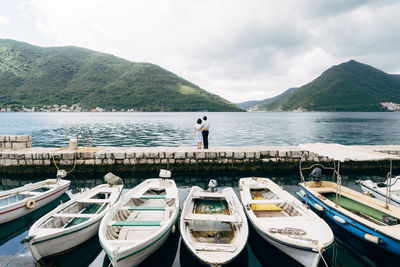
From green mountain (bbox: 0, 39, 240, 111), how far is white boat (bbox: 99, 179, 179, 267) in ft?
400

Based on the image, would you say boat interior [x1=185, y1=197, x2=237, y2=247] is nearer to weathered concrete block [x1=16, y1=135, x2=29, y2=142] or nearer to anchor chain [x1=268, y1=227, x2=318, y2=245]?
anchor chain [x1=268, y1=227, x2=318, y2=245]

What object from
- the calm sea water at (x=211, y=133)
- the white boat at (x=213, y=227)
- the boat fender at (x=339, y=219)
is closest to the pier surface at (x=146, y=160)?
the white boat at (x=213, y=227)

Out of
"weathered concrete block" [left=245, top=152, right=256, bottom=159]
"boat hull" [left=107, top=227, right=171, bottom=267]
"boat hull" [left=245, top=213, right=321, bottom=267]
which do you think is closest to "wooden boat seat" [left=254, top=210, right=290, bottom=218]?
"boat hull" [left=245, top=213, right=321, bottom=267]

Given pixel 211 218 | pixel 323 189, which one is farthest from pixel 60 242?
pixel 323 189

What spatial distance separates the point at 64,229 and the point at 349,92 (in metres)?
201

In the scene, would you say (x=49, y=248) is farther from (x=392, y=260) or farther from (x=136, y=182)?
(x=392, y=260)

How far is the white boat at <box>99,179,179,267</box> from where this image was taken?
3.90 metres

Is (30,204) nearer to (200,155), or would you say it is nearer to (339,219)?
(200,155)

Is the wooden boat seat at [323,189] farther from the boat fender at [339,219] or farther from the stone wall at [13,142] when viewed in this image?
the stone wall at [13,142]

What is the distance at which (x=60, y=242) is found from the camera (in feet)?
15.3

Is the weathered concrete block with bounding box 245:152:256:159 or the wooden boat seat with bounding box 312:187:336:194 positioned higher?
the weathered concrete block with bounding box 245:152:256:159

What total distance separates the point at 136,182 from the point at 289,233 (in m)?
8.79

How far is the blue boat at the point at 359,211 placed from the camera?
455 cm

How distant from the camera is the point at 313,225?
488 cm
